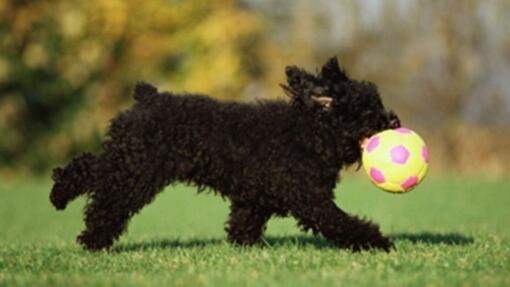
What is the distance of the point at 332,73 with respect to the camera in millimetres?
7871

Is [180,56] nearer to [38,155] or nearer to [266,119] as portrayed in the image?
[38,155]

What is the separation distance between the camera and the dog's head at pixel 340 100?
775 cm

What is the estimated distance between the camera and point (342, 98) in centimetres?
777

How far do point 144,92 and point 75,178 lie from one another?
3.31ft

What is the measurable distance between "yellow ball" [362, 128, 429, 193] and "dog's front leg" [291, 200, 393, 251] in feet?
1.50

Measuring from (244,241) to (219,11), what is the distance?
33.0 m

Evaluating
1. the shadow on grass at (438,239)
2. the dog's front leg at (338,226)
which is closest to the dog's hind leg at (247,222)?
the dog's front leg at (338,226)

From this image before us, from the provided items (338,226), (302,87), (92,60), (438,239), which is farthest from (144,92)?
(92,60)

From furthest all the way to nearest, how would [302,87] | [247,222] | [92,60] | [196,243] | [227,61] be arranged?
[227,61], [92,60], [196,243], [247,222], [302,87]

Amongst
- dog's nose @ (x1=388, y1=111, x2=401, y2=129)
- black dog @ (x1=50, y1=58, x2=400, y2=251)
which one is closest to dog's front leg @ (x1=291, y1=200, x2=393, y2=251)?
black dog @ (x1=50, y1=58, x2=400, y2=251)

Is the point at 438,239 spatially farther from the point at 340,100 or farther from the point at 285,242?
the point at 340,100

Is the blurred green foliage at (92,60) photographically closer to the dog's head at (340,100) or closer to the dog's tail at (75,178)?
the dog's tail at (75,178)

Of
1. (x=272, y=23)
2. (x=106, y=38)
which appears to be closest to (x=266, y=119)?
(x=106, y=38)

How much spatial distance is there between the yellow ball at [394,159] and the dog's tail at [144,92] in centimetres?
201
